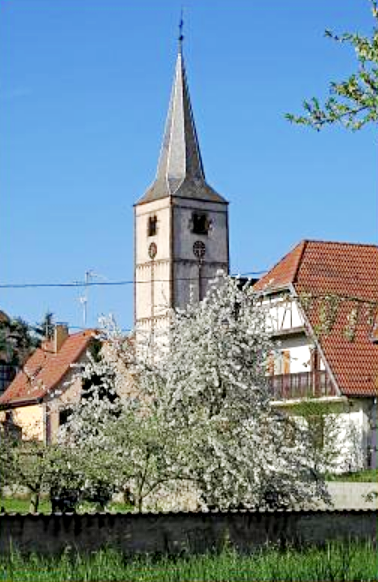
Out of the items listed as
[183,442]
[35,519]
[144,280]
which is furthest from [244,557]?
[144,280]

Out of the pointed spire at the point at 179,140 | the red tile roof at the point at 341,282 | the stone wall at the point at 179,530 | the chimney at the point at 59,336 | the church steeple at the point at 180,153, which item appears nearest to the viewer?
the stone wall at the point at 179,530

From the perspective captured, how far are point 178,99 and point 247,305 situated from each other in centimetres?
8082

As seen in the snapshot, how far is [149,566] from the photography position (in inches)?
642

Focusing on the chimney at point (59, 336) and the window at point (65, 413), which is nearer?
the window at point (65, 413)

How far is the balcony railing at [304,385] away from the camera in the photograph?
45484 millimetres

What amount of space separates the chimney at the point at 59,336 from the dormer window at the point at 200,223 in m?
38.8

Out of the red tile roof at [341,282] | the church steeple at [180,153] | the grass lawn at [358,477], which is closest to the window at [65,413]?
the grass lawn at [358,477]

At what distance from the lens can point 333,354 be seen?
4491 centimetres

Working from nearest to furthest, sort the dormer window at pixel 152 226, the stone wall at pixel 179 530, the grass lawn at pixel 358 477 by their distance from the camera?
the stone wall at pixel 179 530 → the grass lawn at pixel 358 477 → the dormer window at pixel 152 226

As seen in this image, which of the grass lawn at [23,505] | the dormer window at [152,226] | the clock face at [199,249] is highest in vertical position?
the dormer window at [152,226]

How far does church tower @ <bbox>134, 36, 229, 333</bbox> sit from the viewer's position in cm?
10612

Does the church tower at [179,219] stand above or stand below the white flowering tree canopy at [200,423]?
above

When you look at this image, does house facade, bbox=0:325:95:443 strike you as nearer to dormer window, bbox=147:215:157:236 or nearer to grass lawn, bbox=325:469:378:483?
grass lawn, bbox=325:469:378:483

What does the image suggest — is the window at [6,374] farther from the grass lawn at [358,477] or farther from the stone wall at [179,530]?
the stone wall at [179,530]
